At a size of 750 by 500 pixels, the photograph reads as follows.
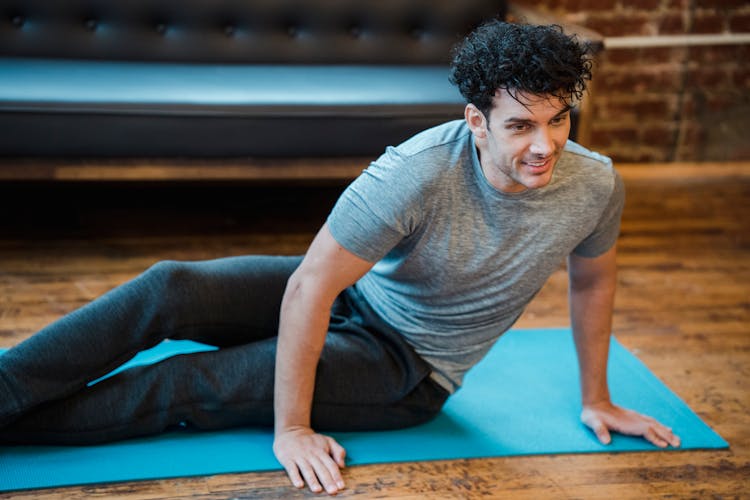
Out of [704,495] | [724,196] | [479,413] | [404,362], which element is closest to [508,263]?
[404,362]

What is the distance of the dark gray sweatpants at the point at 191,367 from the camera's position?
1.53m

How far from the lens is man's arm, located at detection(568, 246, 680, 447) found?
169cm

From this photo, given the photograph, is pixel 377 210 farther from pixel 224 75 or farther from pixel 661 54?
pixel 661 54

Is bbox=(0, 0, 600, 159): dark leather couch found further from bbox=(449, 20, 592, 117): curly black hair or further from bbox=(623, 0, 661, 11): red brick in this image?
A: bbox=(449, 20, 592, 117): curly black hair

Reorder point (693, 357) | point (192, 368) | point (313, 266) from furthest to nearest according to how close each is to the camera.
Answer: point (693, 357) → point (192, 368) → point (313, 266)

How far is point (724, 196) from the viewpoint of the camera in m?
3.28

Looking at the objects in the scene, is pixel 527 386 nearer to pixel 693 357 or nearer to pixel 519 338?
pixel 519 338

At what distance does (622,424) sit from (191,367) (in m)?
0.81

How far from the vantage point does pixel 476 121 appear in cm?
145

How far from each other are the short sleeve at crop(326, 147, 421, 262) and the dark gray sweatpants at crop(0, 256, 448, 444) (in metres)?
0.25

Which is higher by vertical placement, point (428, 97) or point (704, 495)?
point (428, 97)

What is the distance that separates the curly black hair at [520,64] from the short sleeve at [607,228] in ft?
0.77

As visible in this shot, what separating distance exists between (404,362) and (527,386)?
1.28ft

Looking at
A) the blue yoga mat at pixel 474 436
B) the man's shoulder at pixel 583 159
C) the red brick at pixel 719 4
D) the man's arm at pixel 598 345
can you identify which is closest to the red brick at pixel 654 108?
the red brick at pixel 719 4
